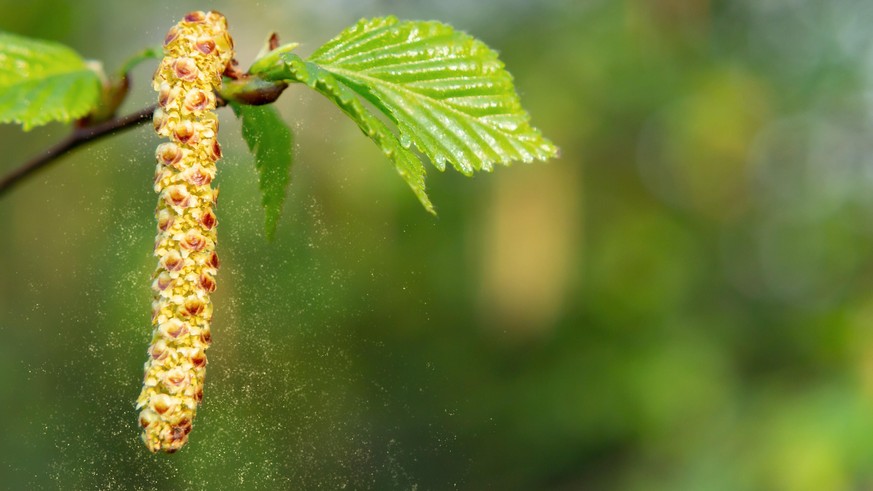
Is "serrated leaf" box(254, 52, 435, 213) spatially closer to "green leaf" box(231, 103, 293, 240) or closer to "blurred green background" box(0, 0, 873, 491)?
"green leaf" box(231, 103, 293, 240)

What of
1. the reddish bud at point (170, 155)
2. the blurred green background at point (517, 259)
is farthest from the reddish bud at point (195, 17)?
the blurred green background at point (517, 259)

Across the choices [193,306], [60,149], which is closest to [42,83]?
[60,149]

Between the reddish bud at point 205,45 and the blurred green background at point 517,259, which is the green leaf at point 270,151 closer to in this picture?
the reddish bud at point 205,45

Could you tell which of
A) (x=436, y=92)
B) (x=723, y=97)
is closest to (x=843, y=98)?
(x=723, y=97)

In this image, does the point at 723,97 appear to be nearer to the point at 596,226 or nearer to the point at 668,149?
the point at 668,149

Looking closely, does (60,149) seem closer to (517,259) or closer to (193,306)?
(193,306)
